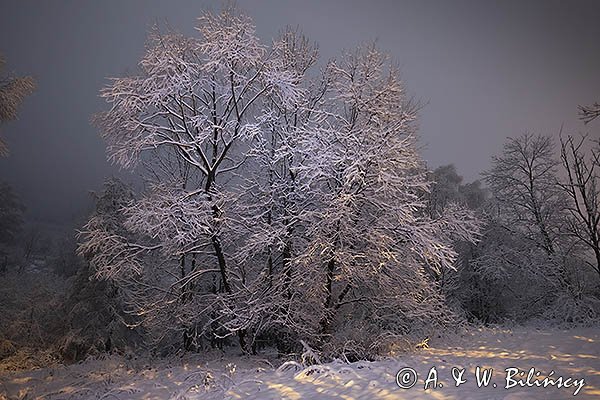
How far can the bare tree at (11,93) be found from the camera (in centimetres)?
874

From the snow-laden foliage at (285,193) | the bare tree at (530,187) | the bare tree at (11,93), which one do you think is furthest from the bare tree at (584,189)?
the bare tree at (11,93)

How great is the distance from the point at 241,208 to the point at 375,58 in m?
6.83

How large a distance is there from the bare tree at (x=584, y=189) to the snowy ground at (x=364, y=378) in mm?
7771

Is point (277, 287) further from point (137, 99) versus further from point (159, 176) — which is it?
point (159, 176)

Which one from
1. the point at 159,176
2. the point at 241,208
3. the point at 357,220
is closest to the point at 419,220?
the point at 357,220

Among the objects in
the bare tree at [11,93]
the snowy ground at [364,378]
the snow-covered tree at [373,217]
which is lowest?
the snowy ground at [364,378]

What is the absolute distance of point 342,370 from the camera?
6945mm

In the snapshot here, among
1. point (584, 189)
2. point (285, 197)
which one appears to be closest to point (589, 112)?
point (285, 197)

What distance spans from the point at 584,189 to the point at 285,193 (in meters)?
13.9

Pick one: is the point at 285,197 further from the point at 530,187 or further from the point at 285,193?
the point at 530,187

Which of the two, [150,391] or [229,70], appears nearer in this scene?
[150,391]

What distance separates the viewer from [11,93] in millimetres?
8750

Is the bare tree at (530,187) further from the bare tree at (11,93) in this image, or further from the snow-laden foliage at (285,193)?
the bare tree at (11,93)

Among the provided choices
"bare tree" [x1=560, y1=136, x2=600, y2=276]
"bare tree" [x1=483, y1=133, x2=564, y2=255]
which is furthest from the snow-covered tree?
"bare tree" [x1=483, y1=133, x2=564, y2=255]
